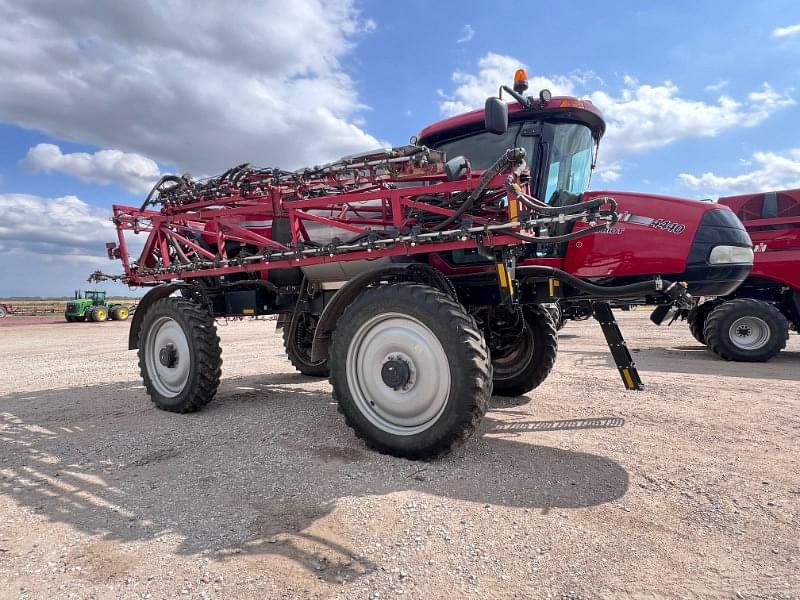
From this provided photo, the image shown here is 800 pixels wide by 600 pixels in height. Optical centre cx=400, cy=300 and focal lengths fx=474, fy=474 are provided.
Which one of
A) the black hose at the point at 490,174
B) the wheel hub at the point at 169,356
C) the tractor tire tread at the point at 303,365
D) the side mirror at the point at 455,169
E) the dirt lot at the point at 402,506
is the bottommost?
the dirt lot at the point at 402,506

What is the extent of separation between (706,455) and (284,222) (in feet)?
13.3

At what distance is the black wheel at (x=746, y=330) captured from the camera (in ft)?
27.0

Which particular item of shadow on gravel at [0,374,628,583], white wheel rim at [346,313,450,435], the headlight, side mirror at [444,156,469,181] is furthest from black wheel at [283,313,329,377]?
the headlight

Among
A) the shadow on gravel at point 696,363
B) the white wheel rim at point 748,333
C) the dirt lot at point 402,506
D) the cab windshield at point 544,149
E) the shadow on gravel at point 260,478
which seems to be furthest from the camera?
the white wheel rim at point 748,333

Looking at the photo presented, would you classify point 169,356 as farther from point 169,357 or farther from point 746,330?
point 746,330

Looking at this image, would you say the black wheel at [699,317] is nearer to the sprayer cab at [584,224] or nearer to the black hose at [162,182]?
the sprayer cab at [584,224]

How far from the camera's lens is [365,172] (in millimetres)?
4012

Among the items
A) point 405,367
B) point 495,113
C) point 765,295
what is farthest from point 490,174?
point 765,295

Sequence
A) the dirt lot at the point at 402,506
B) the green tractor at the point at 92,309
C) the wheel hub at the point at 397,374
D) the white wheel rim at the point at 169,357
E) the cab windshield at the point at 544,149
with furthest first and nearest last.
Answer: the green tractor at the point at 92,309 → the white wheel rim at the point at 169,357 → the cab windshield at the point at 544,149 → the wheel hub at the point at 397,374 → the dirt lot at the point at 402,506

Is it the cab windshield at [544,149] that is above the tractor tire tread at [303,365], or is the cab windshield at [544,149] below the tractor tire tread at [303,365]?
above

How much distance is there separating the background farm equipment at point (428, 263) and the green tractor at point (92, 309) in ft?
92.8

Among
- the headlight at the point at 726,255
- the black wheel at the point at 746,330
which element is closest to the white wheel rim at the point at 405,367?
the headlight at the point at 726,255

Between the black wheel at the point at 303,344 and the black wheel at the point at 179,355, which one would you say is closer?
the black wheel at the point at 179,355

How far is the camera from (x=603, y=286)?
142 inches
